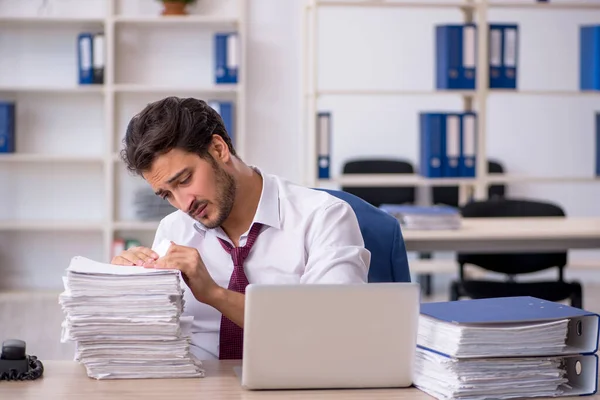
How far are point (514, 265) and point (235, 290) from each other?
8.73 ft

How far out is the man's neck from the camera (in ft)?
6.53

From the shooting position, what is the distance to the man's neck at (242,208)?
199 centimetres

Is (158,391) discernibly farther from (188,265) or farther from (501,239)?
(501,239)

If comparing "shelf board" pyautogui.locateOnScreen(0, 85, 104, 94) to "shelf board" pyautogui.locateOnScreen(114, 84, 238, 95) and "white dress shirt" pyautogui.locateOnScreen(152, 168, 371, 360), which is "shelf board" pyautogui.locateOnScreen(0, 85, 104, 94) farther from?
"white dress shirt" pyautogui.locateOnScreen(152, 168, 371, 360)

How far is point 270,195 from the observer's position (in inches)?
77.8

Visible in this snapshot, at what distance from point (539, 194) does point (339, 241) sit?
501 cm

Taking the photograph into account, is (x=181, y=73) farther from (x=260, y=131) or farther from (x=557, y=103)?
(x=557, y=103)

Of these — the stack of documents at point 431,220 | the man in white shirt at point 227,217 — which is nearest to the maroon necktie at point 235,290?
the man in white shirt at point 227,217

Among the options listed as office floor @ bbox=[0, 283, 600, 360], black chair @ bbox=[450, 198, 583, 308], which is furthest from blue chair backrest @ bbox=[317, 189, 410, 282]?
office floor @ bbox=[0, 283, 600, 360]

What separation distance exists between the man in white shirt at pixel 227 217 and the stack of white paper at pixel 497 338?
34 cm

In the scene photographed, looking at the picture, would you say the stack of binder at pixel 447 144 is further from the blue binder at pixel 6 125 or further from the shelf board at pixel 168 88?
the blue binder at pixel 6 125

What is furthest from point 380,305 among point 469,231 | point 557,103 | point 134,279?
point 557,103

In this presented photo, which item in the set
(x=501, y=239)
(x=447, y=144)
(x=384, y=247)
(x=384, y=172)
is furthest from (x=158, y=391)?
(x=384, y=172)

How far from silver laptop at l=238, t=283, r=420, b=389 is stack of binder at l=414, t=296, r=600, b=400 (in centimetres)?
5
